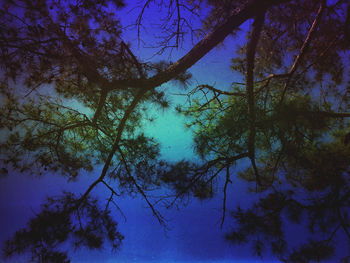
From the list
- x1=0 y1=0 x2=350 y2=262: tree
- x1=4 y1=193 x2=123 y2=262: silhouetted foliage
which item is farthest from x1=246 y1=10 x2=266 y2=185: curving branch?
x1=4 y1=193 x2=123 y2=262: silhouetted foliage

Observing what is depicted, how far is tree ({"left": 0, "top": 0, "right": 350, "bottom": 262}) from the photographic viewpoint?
855 mm

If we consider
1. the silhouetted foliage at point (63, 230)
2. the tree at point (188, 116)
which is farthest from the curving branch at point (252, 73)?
the silhouetted foliage at point (63, 230)

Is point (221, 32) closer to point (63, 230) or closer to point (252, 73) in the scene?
point (252, 73)

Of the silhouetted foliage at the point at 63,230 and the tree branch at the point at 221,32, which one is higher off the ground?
the tree branch at the point at 221,32

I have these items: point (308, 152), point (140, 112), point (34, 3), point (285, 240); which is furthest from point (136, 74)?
point (285, 240)

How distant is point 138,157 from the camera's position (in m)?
1.18

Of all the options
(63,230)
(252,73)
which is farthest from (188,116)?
(63,230)

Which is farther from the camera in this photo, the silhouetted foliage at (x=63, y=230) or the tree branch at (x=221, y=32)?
the silhouetted foliage at (x=63, y=230)

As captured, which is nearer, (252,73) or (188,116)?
(252,73)

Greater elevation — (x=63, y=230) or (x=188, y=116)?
(x=188, y=116)

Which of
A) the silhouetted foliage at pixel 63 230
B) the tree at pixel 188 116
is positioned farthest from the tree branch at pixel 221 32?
the silhouetted foliage at pixel 63 230

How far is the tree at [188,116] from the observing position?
86 cm

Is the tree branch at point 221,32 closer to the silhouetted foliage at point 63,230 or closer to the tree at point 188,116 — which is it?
the tree at point 188,116

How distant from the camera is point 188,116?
124 centimetres
